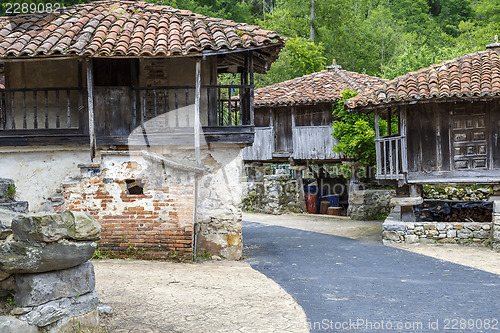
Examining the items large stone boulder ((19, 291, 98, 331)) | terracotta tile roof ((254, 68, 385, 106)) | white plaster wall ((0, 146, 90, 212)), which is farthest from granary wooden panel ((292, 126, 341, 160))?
large stone boulder ((19, 291, 98, 331))

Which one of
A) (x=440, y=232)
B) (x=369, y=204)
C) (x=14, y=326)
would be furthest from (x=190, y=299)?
(x=369, y=204)

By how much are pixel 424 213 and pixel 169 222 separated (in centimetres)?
1032

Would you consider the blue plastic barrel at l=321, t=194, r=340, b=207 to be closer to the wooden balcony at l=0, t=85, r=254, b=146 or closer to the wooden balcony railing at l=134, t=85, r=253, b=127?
the wooden balcony railing at l=134, t=85, r=253, b=127

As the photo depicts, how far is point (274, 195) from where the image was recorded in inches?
921

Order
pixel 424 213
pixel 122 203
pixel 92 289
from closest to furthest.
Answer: pixel 92 289 < pixel 122 203 < pixel 424 213

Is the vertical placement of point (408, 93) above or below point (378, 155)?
above

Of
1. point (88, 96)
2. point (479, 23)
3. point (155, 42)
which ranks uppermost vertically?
point (479, 23)

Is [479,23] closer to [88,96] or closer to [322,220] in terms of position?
[322,220]

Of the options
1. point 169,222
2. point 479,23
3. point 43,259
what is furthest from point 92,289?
point 479,23

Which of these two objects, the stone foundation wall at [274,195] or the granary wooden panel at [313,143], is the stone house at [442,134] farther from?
the stone foundation wall at [274,195]

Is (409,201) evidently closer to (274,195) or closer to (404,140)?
(404,140)

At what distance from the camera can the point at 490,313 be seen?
721cm

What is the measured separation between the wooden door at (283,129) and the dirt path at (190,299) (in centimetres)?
1422

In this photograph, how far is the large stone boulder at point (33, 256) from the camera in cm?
476
